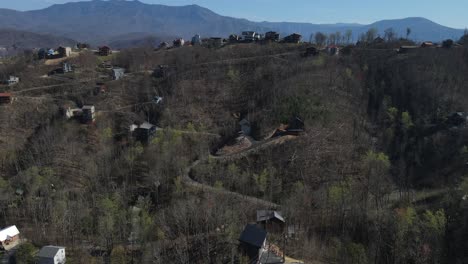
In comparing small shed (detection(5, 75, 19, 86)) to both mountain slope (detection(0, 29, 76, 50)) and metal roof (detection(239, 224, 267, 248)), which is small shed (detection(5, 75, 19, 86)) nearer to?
metal roof (detection(239, 224, 267, 248))

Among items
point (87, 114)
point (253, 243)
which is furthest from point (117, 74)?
point (253, 243)

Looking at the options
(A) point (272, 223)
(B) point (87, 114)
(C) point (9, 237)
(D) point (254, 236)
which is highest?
(B) point (87, 114)

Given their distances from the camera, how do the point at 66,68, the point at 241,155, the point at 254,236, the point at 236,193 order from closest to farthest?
the point at 254,236 → the point at 236,193 → the point at 241,155 → the point at 66,68

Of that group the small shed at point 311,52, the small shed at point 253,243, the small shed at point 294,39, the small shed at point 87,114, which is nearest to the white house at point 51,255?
the small shed at point 253,243

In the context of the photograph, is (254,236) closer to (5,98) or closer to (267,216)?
(267,216)

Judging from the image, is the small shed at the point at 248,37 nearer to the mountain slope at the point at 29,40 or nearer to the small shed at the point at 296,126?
the small shed at the point at 296,126

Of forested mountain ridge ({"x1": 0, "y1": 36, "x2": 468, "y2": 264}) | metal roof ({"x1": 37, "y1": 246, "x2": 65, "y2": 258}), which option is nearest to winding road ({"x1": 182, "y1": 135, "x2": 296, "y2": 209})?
forested mountain ridge ({"x1": 0, "y1": 36, "x2": 468, "y2": 264})

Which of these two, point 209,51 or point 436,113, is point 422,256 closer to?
point 436,113
